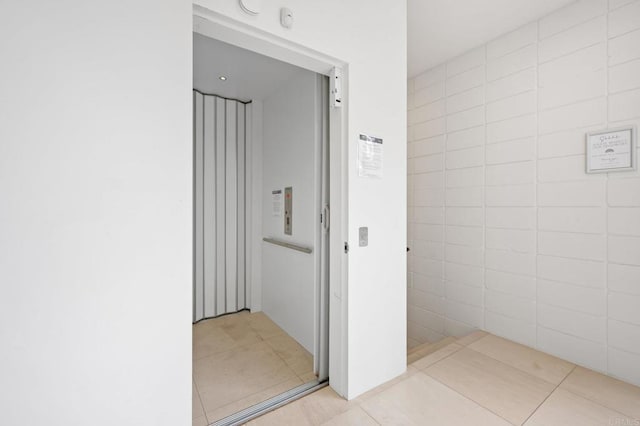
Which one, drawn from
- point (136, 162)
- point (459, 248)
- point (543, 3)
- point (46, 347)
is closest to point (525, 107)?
point (543, 3)

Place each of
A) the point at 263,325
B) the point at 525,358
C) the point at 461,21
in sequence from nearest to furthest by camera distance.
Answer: the point at 525,358
the point at 461,21
the point at 263,325

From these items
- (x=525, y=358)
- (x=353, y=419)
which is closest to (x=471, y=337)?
(x=525, y=358)

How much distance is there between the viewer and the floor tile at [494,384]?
164 cm

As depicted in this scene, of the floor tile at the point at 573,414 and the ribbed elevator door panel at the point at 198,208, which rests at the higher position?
the ribbed elevator door panel at the point at 198,208

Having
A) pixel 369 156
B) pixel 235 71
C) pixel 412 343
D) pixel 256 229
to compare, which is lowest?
pixel 412 343

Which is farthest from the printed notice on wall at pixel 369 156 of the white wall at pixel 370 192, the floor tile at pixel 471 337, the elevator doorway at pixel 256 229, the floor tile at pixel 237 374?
the floor tile at pixel 471 337

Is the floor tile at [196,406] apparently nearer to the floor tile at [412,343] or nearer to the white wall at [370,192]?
the white wall at [370,192]

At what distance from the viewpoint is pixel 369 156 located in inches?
70.3

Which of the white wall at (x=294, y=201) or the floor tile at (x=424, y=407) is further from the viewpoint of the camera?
the white wall at (x=294, y=201)

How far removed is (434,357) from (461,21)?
2789mm

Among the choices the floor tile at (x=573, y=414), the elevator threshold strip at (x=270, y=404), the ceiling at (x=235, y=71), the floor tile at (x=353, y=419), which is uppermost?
the ceiling at (x=235, y=71)

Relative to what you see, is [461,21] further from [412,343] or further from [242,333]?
[242,333]

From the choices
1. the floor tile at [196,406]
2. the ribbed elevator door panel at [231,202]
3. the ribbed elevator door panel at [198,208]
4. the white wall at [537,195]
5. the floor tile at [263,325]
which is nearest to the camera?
the floor tile at [196,406]

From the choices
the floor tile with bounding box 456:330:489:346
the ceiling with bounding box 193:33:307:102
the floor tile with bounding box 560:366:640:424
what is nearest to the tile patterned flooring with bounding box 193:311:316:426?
the floor tile with bounding box 456:330:489:346
